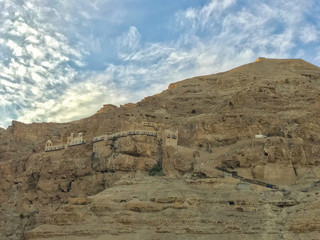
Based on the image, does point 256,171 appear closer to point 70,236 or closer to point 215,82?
point 70,236

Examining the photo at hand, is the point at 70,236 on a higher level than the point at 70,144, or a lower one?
lower

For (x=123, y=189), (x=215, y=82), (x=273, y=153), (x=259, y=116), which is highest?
(x=215, y=82)

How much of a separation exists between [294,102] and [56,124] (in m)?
48.0

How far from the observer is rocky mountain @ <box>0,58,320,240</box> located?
4134 cm

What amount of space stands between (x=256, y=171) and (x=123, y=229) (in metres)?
18.0

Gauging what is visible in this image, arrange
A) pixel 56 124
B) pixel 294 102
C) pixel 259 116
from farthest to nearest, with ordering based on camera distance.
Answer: pixel 56 124 → pixel 294 102 → pixel 259 116

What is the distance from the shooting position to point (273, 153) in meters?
51.6

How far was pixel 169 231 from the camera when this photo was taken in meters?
40.2

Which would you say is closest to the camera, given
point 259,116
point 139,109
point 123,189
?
point 123,189

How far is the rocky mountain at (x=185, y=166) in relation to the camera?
136ft

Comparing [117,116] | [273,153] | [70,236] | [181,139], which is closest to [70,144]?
[117,116]

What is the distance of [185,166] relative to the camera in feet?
173

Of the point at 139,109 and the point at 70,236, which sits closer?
the point at 70,236

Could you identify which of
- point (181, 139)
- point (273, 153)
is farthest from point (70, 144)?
point (273, 153)
